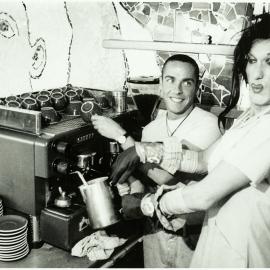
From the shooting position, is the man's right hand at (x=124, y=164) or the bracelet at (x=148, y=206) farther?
the man's right hand at (x=124, y=164)

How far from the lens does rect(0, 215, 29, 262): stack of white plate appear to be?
1.34 m

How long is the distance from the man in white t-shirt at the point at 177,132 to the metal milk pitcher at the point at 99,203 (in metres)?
0.21

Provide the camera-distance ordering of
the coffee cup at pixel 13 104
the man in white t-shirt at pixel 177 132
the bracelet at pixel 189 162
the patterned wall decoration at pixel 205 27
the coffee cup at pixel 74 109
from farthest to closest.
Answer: the patterned wall decoration at pixel 205 27 → the coffee cup at pixel 74 109 → the coffee cup at pixel 13 104 → the man in white t-shirt at pixel 177 132 → the bracelet at pixel 189 162

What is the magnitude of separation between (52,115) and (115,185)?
44cm

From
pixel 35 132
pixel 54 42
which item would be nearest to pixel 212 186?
pixel 35 132

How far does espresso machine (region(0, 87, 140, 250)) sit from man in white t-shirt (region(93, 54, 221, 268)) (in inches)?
8.2

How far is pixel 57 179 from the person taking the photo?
4.78 ft

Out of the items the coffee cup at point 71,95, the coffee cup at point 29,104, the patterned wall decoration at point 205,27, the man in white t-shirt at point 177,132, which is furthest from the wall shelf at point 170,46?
the coffee cup at point 29,104

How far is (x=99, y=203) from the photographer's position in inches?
52.4

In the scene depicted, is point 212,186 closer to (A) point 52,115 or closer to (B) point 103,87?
(A) point 52,115

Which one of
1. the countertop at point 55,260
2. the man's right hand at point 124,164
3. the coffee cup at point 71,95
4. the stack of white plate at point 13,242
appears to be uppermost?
the coffee cup at point 71,95

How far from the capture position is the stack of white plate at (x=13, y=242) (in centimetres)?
134

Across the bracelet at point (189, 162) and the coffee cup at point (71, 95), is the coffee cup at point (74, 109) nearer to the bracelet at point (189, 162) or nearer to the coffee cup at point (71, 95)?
the coffee cup at point (71, 95)

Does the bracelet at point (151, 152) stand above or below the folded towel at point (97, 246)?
above
